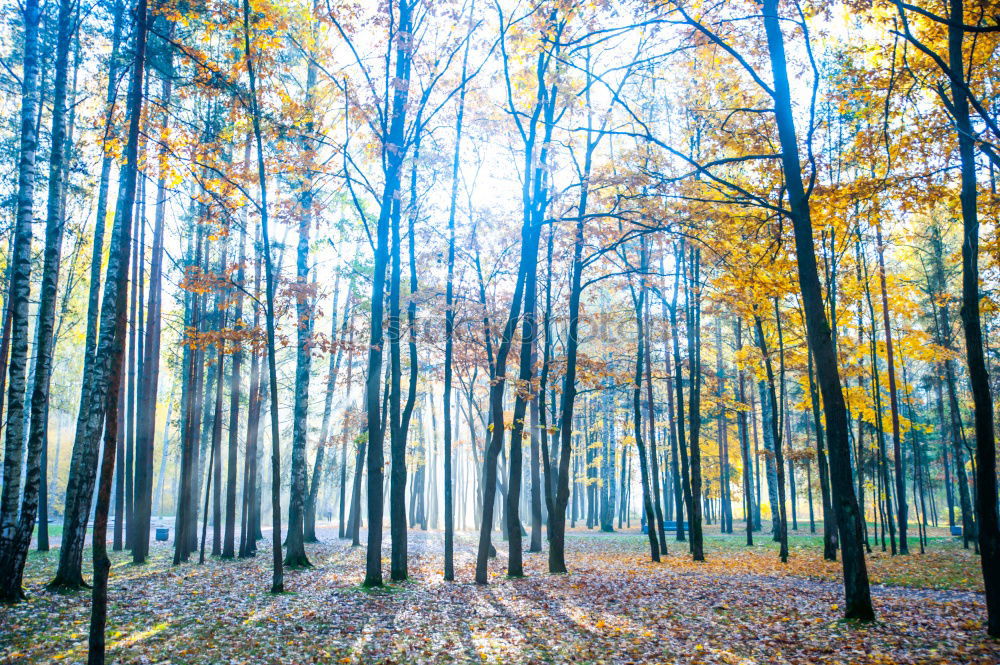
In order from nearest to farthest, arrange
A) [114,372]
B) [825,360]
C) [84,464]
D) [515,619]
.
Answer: [114,372], [825,360], [84,464], [515,619]

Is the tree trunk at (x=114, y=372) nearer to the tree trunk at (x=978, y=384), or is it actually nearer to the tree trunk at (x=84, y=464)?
the tree trunk at (x=84, y=464)

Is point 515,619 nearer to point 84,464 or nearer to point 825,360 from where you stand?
point 825,360

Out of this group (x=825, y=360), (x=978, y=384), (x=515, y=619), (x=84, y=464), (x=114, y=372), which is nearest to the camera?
(x=114, y=372)

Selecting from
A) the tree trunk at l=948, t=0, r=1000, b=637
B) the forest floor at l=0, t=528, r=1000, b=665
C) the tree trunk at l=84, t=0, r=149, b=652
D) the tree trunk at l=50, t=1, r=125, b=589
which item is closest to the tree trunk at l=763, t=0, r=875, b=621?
the forest floor at l=0, t=528, r=1000, b=665

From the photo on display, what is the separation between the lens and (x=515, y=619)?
904 cm

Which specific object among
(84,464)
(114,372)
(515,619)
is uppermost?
(114,372)

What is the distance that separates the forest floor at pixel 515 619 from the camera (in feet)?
22.5

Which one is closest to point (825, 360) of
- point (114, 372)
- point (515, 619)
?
point (515, 619)

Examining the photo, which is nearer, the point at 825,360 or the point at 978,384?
the point at 978,384

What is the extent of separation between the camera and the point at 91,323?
13.9 m

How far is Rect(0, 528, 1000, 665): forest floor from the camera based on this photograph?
6855 millimetres

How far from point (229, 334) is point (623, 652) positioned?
1001 centimetres

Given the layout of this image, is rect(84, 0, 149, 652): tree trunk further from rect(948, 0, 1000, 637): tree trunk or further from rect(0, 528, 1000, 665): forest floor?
rect(948, 0, 1000, 637): tree trunk

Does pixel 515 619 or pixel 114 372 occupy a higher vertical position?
pixel 114 372
